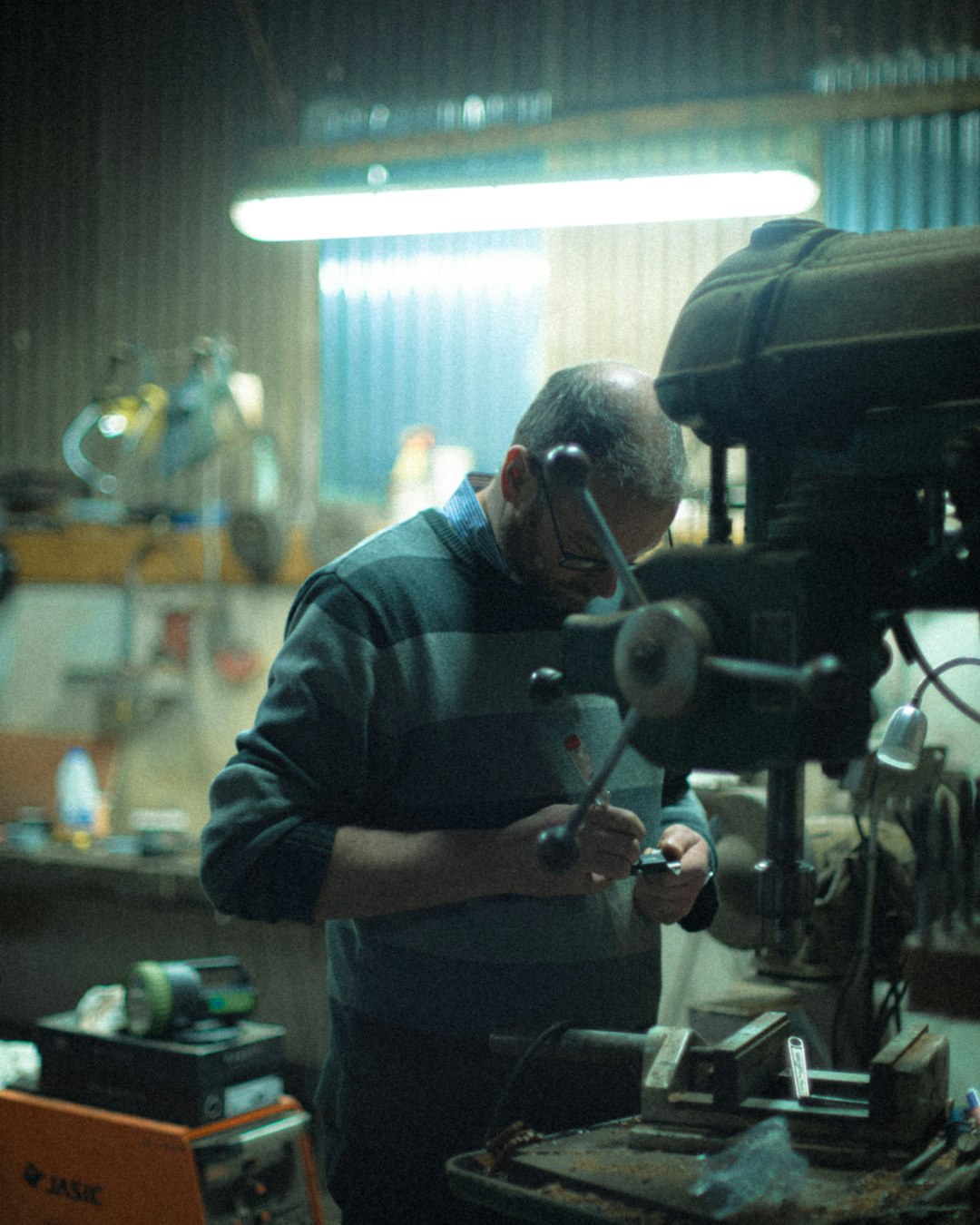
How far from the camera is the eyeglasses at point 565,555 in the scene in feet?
3.93

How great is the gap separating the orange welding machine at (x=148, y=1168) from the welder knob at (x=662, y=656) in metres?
1.61

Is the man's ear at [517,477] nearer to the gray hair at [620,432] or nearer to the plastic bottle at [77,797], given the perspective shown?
the gray hair at [620,432]

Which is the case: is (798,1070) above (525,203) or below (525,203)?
below

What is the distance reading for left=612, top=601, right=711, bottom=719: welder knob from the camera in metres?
0.71

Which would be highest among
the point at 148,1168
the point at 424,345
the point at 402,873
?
the point at 424,345

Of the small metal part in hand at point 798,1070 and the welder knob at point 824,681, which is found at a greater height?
the welder knob at point 824,681

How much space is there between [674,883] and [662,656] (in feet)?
1.91

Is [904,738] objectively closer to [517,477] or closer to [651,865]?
[651,865]

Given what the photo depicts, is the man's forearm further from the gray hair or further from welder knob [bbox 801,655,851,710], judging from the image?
welder knob [bbox 801,655,851,710]

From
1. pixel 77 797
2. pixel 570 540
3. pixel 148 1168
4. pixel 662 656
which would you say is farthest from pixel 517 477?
pixel 77 797

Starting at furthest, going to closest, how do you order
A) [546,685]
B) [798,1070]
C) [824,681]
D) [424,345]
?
1. [424,345]
2. [798,1070]
3. [546,685]
4. [824,681]

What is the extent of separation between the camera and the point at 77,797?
334 cm

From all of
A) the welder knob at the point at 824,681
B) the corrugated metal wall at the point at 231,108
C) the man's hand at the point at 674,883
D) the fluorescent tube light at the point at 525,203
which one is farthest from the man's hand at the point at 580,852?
the corrugated metal wall at the point at 231,108

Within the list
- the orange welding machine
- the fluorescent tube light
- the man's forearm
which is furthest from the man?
the fluorescent tube light
